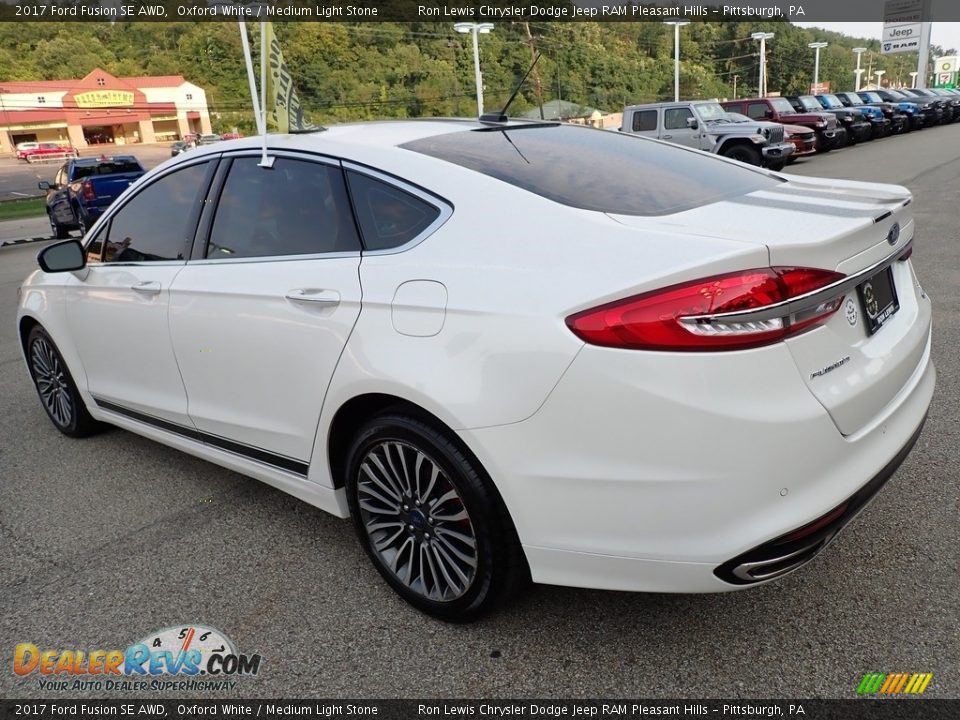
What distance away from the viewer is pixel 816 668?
7.27ft

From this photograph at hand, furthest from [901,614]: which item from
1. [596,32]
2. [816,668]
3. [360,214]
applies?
[596,32]

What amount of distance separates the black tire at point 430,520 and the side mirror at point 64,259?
2176 millimetres

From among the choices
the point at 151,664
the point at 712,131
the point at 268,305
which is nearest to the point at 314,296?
the point at 268,305

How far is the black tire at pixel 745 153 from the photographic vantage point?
17.2 metres

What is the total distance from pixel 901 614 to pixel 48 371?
15.0 feet

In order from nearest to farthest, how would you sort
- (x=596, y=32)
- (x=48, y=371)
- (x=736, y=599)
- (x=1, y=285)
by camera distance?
(x=736, y=599) < (x=48, y=371) < (x=1, y=285) < (x=596, y=32)

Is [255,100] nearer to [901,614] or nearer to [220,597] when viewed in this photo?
[220,597]

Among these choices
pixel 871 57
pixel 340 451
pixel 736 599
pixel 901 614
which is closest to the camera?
pixel 901 614

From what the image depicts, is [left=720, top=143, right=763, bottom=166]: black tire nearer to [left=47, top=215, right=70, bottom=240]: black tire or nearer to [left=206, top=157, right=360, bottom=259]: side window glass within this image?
[left=47, top=215, right=70, bottom=240]: black tire

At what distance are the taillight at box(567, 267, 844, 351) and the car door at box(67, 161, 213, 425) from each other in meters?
2.19

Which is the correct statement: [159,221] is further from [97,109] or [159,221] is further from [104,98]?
[97,109]

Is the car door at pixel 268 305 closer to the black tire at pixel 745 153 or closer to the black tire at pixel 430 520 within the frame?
the black tire at pixel 430 520

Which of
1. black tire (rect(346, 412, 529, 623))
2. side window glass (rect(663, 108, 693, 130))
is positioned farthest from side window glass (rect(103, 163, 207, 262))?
side window glass (rect(663, 108, 693, 130))

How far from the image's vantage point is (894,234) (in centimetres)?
239
